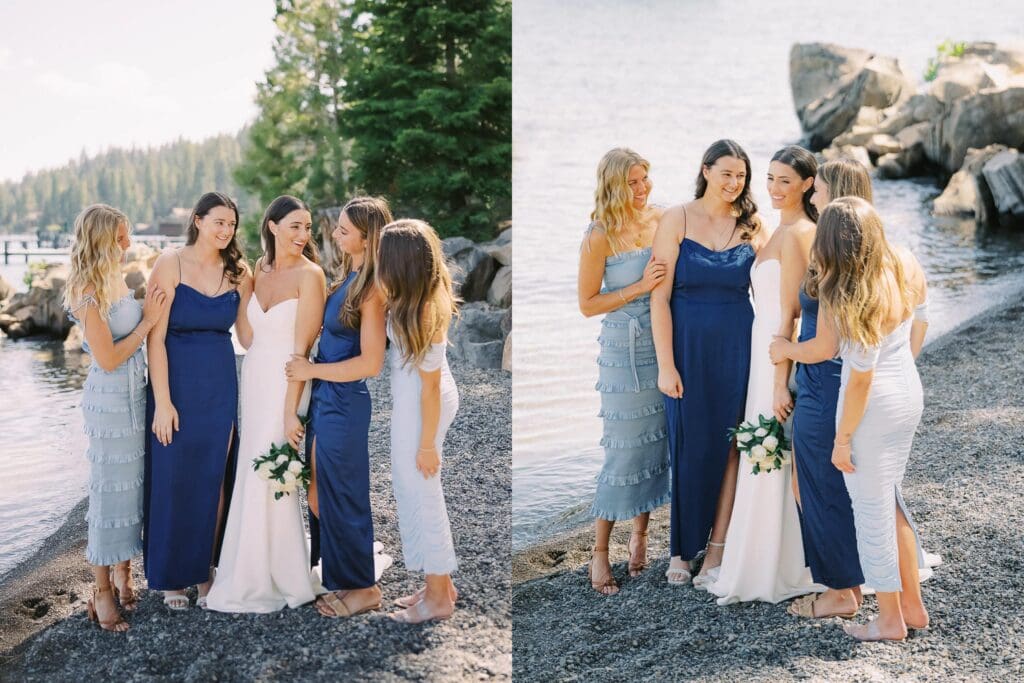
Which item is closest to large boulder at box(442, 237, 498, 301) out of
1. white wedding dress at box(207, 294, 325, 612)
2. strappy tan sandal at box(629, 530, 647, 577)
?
strappy tan sandal at box(629, 530, 647, 577)

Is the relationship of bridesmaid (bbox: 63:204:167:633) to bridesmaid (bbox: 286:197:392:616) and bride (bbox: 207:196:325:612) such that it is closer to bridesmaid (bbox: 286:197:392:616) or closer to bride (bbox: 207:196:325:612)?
bride (bbox: 207:196:325:612)

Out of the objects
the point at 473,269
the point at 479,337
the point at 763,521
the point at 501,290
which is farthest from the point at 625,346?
the point at 473,269

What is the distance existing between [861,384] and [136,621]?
2694 mm

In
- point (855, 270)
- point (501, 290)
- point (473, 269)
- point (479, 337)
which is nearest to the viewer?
point (855, 270)

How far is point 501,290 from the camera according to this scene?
32.3ft

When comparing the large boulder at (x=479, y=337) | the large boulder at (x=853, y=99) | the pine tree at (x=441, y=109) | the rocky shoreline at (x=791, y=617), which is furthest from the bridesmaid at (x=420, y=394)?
the large boulder at (x=853, y=99)

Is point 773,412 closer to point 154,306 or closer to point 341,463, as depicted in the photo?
point 341,463

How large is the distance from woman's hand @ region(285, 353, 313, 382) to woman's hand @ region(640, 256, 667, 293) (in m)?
1.26

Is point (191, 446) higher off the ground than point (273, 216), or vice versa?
point (273, 216)

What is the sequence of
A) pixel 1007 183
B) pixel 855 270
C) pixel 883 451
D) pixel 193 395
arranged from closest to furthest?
pixel 855 270
pixel 883 451
pixel 193 395
pixel 1007 183

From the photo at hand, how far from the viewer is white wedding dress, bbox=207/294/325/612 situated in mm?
3631

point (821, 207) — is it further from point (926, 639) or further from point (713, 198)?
point (926, 639)

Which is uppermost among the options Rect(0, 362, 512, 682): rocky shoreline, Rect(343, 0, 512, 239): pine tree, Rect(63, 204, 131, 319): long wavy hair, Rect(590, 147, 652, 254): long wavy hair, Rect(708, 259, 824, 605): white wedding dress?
Rect(343, 0, 512, 239): pine tree

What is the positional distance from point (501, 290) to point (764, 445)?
644 centimetres
